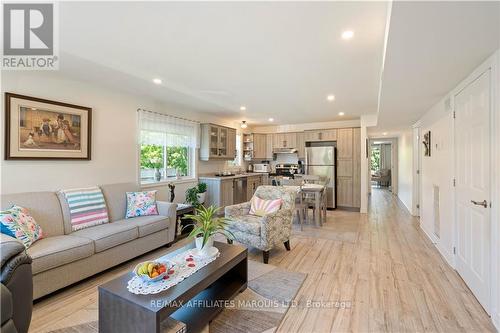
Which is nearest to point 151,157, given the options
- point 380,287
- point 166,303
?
point 166,303

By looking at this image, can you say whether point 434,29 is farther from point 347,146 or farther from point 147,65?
point 347,146

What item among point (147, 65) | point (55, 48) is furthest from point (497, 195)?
point (55, 48)

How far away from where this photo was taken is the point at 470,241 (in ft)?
7.98

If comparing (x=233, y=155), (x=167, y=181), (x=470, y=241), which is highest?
(x=233, y=155)

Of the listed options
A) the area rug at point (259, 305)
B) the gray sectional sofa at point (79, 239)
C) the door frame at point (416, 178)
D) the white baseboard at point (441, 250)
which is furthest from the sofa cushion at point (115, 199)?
the door frame at point (416, 178)

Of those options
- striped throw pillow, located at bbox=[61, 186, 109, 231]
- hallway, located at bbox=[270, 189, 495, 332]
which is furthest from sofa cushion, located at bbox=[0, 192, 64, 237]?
hallway, located at bbox=[270, 189, 495, 332]

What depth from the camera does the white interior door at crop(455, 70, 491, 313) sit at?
210 cm

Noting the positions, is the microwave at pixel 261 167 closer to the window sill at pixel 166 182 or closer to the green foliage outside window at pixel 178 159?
the window sill at pixel 166 182

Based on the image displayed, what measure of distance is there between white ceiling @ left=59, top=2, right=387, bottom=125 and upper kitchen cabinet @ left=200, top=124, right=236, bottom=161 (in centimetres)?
143

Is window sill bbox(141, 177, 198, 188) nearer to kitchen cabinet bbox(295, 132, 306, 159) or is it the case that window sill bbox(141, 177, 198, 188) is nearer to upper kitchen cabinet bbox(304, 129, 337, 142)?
kitchen cabinet bbox(295, 132, 306, 159)

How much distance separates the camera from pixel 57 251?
7.16 ft

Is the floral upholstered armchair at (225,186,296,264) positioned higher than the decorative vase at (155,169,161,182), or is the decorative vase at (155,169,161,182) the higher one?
the decorative vase at (155,169,161,182)

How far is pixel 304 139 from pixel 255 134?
4.98ft

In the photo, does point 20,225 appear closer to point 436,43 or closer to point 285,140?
point 436,43
